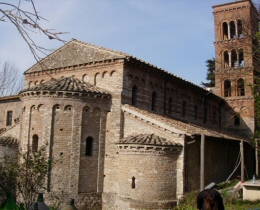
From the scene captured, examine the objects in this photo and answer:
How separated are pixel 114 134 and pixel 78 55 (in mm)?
5811

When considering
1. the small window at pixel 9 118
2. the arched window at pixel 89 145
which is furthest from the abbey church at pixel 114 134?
the small window at pixel 9 118

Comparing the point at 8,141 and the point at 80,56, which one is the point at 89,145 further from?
the point at 80,56

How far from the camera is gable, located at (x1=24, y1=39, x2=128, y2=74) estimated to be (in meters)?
17.4

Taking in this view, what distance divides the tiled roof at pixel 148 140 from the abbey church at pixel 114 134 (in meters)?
0.05

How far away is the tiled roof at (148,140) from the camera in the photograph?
46.1 feet

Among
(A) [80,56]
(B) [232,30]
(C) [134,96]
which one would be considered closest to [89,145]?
(C) [134,96]

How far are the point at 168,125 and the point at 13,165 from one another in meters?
7.39

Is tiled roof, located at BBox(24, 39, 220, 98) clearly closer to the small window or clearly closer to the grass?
the small window

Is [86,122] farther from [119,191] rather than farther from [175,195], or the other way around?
[175,195]

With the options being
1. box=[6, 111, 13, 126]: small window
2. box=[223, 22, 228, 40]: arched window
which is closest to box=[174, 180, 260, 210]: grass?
box=[6, 111, 13, 126]: small window

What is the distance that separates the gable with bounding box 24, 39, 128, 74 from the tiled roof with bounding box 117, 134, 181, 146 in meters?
4.57

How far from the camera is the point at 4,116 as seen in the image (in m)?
24.2

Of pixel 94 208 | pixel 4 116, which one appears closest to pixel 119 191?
pixel 94 208

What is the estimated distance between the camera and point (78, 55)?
18766 mm
